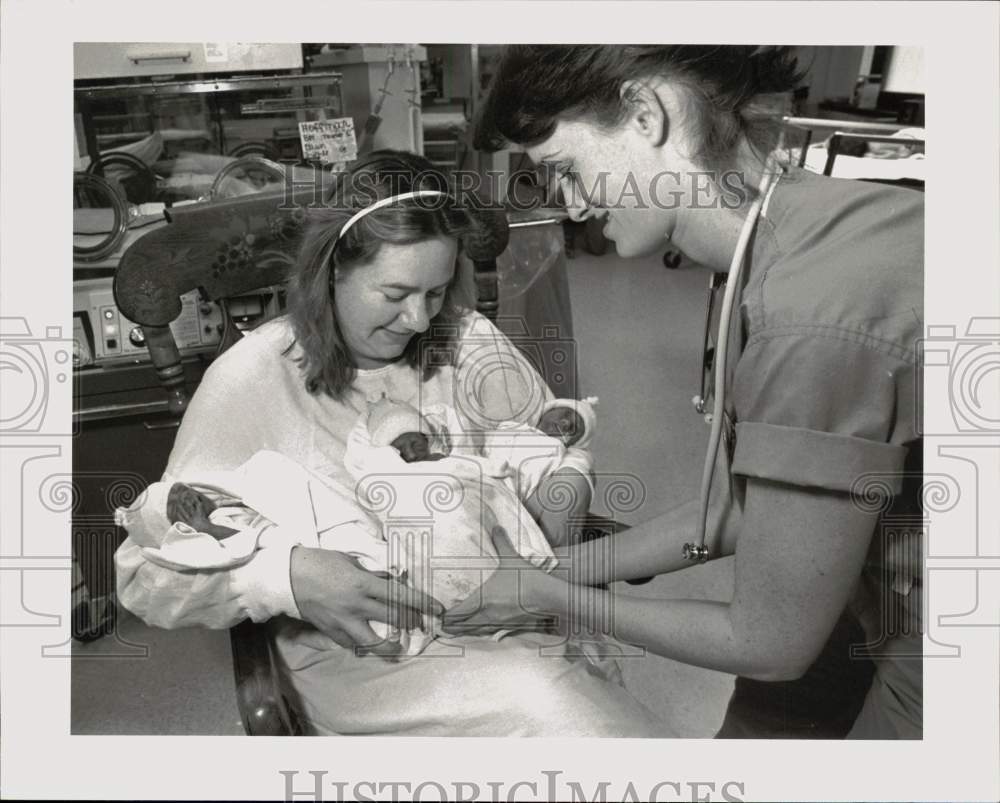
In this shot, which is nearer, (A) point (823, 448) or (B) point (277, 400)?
(A) point (823, 448)

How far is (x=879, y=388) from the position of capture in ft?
3.33

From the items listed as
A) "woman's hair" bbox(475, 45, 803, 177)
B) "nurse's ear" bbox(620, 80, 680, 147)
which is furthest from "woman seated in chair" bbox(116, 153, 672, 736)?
"nurse's ear" bbox(620, 80, 680, 147)

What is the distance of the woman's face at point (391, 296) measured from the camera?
1.09 meters

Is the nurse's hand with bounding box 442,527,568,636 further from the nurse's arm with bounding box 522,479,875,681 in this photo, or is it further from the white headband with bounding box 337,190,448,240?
the white headband with bounding box 337,190,448,240

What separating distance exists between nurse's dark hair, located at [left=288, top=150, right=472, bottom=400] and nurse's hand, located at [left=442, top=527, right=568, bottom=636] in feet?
0.95

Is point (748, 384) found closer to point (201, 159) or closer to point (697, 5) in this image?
point (697, 5)

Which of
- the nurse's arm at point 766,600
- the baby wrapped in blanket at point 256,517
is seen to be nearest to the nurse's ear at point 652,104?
the nurse's arm at point 766,600

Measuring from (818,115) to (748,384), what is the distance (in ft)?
1.27

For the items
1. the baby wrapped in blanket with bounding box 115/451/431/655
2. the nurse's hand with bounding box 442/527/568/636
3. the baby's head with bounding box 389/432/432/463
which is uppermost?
the baby's head with bounding box 389/432/432/463

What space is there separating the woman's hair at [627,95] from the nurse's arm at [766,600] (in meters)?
0.43

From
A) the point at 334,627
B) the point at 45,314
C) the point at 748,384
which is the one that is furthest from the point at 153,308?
the point at 748,384

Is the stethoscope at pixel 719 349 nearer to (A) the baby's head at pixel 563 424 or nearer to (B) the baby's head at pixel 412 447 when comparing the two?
(A) the baby's head at pixel 563 424

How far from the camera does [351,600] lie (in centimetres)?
112

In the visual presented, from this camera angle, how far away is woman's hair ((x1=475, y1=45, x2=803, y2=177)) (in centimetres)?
106
